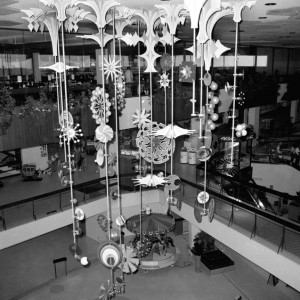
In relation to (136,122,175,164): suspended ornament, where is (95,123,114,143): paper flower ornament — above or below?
above

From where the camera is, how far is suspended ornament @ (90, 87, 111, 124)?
4027 millimetres

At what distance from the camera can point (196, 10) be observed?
10.9ft

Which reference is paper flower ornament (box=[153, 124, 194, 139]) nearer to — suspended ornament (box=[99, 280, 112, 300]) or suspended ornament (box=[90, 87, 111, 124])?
→ suspended ornament (box=[90, 87, 111, 124])

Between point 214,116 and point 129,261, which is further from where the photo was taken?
point 129,261

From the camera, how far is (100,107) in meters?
4.14

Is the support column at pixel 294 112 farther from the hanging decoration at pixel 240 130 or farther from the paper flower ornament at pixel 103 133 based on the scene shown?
the paper flower ornament at pixel 103 133

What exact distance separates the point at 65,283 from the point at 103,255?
9.93 meters

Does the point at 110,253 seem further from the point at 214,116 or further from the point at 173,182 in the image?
the point at 214,116

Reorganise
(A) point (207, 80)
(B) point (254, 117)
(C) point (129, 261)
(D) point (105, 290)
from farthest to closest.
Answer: (B) point (254, 117), (C) point (129, 261), (D) point (105, 290), (A) point (207, 80)

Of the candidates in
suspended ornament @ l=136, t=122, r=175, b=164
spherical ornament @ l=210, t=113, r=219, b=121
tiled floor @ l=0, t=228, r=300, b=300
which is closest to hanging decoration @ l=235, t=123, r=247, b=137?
spherical ornament @ l=210, t=113, r=219, b=121

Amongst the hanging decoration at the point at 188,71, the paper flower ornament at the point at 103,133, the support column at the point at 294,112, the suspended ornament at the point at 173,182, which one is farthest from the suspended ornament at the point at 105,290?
the support column at the point at 294,112

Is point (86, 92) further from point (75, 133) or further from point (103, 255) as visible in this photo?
point (103, 255)

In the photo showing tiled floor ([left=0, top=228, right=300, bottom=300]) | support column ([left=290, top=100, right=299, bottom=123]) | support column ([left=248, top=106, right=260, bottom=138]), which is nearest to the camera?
tiled floor ([left=0, top=228, right=300, bottom=300])

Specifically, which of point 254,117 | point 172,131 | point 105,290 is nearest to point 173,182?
point 172,131
